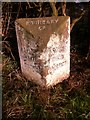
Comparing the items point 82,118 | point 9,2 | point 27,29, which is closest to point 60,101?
point 82,118

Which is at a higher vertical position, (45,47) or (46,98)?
(45,47)

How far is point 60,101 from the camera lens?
15.4ft

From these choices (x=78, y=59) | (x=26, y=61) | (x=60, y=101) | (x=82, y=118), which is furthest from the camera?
(x=78, y=59)

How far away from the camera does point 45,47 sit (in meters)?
4.70

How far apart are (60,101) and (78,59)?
4.05 feet

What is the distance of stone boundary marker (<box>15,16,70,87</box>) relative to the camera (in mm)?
4707

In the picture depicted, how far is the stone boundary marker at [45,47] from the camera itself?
15.4 ft

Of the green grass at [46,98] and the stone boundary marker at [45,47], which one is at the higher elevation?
the stone boundary marker at [45,47]

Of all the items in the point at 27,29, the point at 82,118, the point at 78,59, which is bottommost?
the point at 82,118

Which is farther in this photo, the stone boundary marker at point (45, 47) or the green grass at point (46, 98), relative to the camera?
the stone boundary marker at point (45, 47)

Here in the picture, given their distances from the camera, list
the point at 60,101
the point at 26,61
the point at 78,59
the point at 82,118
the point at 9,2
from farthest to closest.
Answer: the point at 9,2, the point at 78,59, the point at 26,61, the point at 60,101, the point at 82,118

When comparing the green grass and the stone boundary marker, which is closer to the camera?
the green grass

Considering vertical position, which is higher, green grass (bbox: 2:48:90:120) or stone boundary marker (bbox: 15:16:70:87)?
stone boundary marker (bbox: 15:16:70:87)

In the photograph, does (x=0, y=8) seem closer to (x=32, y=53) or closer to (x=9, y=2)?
(x=9, y=2)
